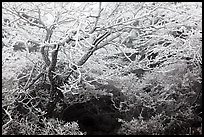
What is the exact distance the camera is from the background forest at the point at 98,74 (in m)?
Result: 4.75

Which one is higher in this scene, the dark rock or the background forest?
the background forest

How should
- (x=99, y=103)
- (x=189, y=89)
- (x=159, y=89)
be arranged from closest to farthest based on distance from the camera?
(x=189, y=89)
(x=159, y=89)
(x=99, y=103)

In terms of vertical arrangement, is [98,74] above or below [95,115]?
above

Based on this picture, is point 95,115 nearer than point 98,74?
No

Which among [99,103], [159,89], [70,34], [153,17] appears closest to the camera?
[70,34]

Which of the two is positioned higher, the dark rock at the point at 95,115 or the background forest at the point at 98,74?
the background forest at the point at 98,74

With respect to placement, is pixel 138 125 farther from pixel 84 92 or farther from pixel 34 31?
pixel 34 31

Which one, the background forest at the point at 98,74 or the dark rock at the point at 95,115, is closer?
the background forest at the point at 98,74

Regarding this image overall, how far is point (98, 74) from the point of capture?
593 centimetres

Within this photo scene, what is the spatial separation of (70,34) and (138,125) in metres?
2.18

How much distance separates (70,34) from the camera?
4.50 meters

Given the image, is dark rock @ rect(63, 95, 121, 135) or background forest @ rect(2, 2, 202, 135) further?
dark rock @ rect(63, 95, 121, 135)

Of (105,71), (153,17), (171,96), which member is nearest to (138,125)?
(171,96)

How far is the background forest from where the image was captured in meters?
4.75
